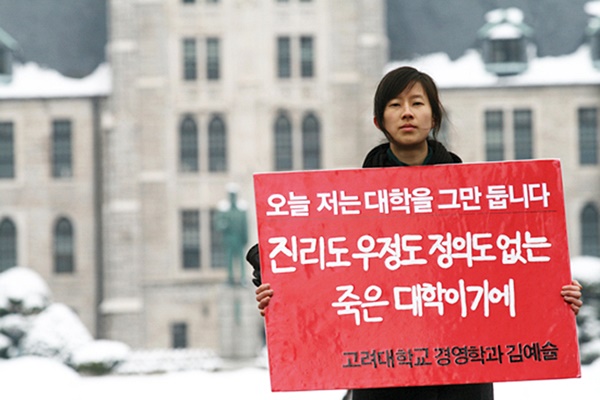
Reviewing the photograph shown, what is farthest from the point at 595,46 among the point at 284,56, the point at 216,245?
the point at 216,245

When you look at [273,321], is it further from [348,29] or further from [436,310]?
[348,29]

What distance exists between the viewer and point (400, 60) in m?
24.9

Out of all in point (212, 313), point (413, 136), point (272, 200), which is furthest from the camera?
point (212, 313)

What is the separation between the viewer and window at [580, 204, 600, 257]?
77.4 feet

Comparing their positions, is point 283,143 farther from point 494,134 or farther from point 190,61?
point 494,134

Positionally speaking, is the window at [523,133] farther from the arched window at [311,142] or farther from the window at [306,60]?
the window at [306,60]

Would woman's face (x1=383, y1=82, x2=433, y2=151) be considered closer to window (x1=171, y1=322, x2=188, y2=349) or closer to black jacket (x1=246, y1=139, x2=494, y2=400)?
black jacket (x1=246, y1=139, x2=494, y2=400)

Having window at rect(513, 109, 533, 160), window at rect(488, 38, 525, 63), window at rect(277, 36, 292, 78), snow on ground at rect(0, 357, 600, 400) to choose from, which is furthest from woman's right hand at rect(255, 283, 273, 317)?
window at rect(488, 38, 525, 63)

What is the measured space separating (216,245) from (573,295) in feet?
69.3

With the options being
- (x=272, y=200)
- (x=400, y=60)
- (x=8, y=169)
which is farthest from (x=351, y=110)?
(x=272, y=200)

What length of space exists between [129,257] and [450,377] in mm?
21178

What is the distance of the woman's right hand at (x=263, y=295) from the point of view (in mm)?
3125

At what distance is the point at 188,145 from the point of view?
24.2 metres

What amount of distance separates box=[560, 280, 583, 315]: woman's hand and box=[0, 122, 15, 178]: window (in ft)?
73.1
